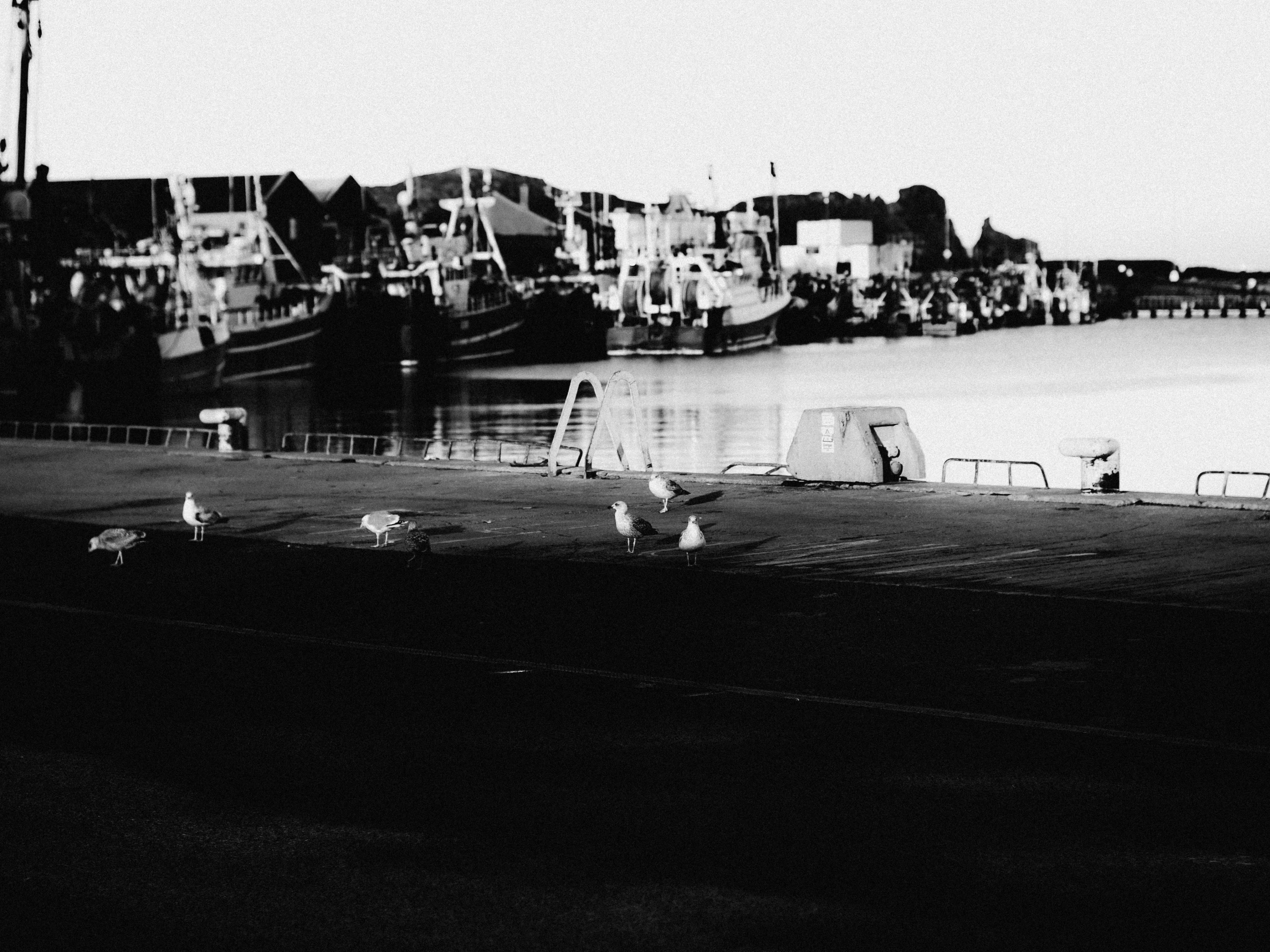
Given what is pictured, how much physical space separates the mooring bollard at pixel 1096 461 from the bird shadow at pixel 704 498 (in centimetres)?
436

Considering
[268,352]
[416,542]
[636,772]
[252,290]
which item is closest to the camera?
[636,772]

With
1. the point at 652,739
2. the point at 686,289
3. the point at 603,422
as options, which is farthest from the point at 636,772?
the point at 686,289

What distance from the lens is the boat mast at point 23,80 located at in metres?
81.7

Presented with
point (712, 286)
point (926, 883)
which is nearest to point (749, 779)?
point (926, 883)

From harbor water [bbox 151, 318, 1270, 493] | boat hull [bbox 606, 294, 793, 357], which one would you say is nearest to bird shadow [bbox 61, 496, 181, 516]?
harbor water [bbox 151, 318, 1270, 493]

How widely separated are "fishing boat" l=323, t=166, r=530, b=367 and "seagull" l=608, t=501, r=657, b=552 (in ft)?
461

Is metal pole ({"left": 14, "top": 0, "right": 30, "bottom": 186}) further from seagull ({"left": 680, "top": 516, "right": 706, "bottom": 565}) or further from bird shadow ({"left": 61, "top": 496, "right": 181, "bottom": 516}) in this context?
seagull ({"left": 680, "top": 516, "right": 706, "bottom": 565})

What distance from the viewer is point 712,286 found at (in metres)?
177

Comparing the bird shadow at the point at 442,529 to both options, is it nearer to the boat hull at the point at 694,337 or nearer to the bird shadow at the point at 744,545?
the bird shadow at the point at 744,545

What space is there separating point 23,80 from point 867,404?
5193cm

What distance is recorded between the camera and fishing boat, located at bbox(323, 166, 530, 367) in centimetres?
15812

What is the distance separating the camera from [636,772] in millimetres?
8492

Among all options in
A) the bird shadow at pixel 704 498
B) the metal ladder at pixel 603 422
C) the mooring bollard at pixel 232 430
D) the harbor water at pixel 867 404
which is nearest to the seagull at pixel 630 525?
the bird shadow at pixel 704 498

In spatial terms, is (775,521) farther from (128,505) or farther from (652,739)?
(652,739)
